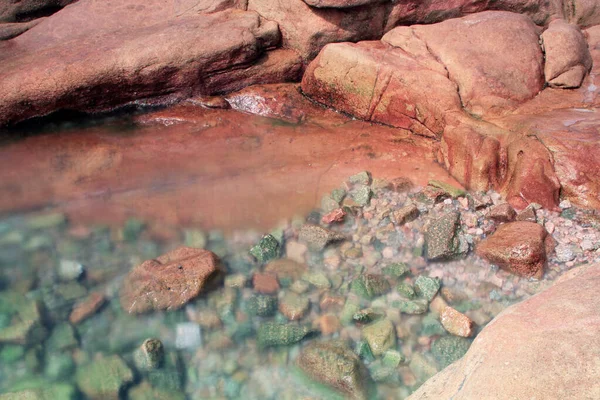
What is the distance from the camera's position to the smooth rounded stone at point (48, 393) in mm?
2787

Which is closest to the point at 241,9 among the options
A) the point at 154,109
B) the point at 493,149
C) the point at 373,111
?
the point at 154,109

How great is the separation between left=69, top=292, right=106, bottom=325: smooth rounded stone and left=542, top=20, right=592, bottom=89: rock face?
4169 mm

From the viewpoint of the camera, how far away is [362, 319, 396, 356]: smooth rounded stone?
3.09 meters

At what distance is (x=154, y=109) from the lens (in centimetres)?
530

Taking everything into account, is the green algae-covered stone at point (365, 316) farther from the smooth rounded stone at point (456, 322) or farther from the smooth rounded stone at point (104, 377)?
the smooth rounded stone at point (104, 377)

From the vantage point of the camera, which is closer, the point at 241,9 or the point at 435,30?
the point at 435,30

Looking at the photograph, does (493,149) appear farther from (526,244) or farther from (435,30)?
(435,30)

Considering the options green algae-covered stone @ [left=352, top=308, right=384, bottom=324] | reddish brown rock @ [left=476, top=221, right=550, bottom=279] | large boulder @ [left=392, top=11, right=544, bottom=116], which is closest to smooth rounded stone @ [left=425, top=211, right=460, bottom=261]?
reddish brown rock @ [left=476, top=221, right=550, bottom=279]

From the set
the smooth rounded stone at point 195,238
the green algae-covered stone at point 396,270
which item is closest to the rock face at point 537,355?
the green algae-covered stone at point 396,270

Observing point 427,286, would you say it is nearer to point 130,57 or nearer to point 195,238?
point 195,238

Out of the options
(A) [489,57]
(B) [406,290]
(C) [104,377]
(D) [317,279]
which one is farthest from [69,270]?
(A) [489,57]

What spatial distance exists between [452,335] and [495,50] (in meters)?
2.92

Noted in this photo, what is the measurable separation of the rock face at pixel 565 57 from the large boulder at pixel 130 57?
233 centimetres

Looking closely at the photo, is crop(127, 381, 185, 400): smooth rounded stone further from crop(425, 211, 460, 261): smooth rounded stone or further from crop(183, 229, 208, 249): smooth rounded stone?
crop(425, 211, 460, 261): smooth rounded stone
